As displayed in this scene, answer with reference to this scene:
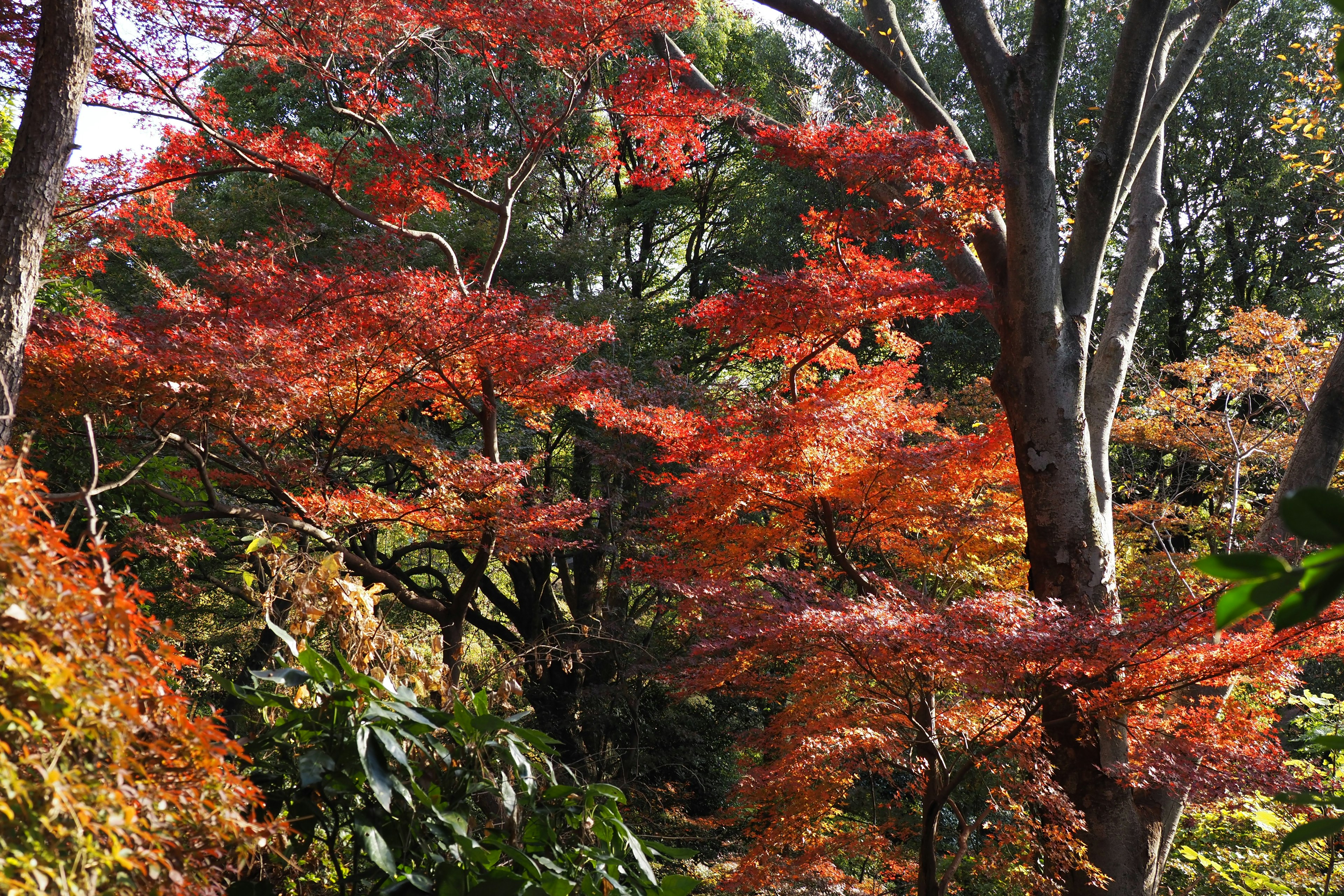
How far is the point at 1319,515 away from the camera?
405 mm

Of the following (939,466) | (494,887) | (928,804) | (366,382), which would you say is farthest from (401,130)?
(494,887)

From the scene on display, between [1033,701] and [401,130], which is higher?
[401,130]

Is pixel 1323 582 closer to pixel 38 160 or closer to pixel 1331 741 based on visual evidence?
pixel 1331 741

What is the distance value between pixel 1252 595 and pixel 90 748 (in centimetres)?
129

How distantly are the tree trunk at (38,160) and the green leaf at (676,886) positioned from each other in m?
2.72

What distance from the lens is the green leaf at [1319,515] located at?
1.30ft

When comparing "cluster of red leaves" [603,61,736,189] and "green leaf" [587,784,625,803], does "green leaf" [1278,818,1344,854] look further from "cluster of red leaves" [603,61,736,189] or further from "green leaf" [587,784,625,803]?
"cluster of red leaves" [603,61,736,189]

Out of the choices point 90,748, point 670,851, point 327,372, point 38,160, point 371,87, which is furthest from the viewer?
point 371,87

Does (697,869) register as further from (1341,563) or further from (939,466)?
(1341,563)

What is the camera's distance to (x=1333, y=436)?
4203mm

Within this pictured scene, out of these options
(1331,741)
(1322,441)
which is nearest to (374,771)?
(1331,741)

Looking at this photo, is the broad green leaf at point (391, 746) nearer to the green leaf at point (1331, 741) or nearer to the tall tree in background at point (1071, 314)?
the green leaf at point (1331, 741)

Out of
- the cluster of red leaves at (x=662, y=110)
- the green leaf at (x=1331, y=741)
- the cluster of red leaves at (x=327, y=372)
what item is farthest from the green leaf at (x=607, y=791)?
the cluster of red leaves at (x=662, y=110)

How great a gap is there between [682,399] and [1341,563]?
672 cm
